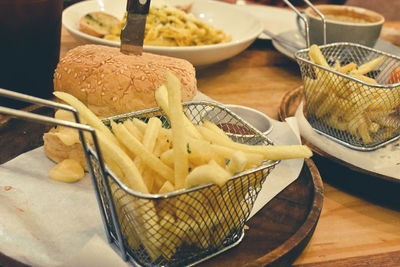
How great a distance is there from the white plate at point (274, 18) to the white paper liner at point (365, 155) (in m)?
1.23

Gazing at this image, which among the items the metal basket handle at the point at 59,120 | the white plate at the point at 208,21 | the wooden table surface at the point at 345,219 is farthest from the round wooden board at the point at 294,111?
the metal basket handle at the point at 59,120

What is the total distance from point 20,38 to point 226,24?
142 centimetres

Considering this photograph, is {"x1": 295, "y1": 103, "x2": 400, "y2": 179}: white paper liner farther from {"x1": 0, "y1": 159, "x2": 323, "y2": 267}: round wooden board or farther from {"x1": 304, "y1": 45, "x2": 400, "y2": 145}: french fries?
{"x1": 0, "y1": 159, "x2": 323, "y2": 267}: round wooden board

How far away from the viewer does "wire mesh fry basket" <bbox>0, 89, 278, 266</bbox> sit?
0.84m

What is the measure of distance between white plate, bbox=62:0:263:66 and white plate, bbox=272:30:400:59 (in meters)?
0.18

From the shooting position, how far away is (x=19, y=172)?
4.02 feet

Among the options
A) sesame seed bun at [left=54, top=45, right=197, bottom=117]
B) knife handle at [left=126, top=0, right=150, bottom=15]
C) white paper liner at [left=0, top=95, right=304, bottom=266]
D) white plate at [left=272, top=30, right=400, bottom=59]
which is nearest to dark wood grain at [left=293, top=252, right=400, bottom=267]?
white paper liner at [left=0, top=95, right=304, bottom=266]

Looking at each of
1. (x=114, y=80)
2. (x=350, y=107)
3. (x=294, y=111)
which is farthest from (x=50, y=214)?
(x=294, y=111)

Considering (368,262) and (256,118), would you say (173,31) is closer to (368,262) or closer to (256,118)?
(256,118)

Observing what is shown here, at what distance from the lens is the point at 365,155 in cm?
150

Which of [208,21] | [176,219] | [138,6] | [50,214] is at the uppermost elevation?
[138,6]

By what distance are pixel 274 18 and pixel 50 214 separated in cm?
236

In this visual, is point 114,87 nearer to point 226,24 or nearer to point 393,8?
point 226,24

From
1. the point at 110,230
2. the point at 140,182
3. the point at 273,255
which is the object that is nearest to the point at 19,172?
the point at 110,230
